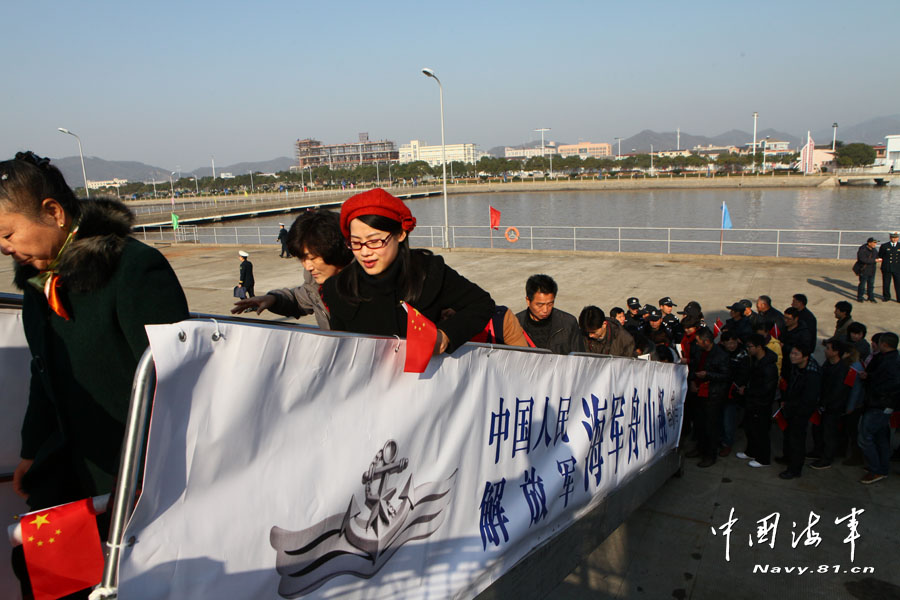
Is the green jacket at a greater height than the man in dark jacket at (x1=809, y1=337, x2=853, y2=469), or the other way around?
the green jacket

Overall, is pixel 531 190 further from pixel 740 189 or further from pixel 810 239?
pixel 810 239

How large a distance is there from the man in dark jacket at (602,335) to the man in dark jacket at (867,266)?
940 centimetres

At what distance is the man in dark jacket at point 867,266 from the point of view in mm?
11305

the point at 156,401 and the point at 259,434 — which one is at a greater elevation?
the point at 156,401

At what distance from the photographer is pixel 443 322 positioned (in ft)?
5.96

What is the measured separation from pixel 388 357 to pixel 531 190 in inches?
3542

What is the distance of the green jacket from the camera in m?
1.44

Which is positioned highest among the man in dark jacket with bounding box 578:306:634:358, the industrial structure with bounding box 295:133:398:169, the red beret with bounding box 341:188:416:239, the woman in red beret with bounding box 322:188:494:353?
the industrial structure with bounding box 295:133:398:169

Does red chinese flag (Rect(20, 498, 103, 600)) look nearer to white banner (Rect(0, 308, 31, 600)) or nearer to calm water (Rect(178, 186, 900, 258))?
white banner (Rect(0, 308, 31, 600))

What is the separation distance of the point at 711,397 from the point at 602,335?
5.89ft

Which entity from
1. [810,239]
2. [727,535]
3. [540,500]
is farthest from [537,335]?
[810,239]

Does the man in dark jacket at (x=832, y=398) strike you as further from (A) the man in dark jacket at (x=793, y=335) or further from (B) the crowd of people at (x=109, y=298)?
(B) the crowd of people at (x=109, y=298)

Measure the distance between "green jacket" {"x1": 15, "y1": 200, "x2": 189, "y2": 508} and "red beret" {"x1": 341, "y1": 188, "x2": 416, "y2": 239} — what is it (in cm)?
60

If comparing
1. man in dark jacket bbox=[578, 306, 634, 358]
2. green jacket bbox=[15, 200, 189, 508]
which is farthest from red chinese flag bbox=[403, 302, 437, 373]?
man in dark jacket bbox=[578, 306, 634, 358]
